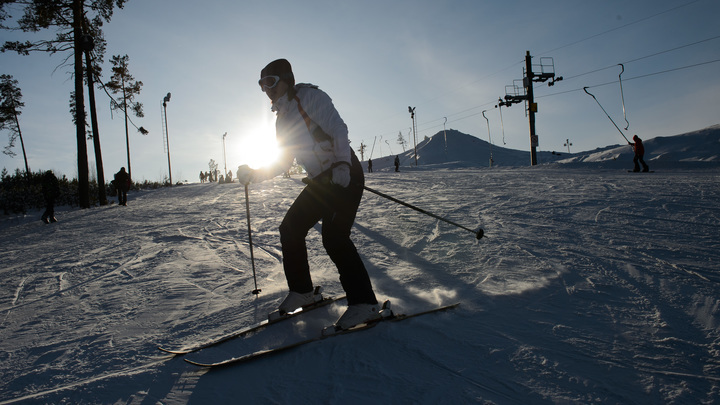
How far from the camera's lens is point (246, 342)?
8.00 feet

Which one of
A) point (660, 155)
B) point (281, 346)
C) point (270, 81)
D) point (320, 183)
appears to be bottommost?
point (281, 346)

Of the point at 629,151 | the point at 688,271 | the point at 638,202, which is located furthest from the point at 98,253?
the point at 629,151

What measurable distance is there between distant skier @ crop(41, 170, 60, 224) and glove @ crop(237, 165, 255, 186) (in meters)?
11.2

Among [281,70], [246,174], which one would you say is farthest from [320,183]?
[281,70]

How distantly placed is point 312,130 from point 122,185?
628 inches

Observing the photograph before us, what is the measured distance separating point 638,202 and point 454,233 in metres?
3.86

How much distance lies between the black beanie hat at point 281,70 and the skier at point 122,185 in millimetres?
15574

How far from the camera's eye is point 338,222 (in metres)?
2.48

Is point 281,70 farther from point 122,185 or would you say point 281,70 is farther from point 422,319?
point 122,185

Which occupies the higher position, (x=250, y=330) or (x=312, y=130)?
(x=312, y=130)

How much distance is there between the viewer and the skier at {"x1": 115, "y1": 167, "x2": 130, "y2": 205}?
1540cm

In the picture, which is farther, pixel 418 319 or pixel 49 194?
pixel 49 194

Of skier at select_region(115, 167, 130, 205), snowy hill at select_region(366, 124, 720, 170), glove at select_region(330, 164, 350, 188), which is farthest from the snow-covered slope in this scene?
snowy hill at select_region(366, 124, 720, 170)

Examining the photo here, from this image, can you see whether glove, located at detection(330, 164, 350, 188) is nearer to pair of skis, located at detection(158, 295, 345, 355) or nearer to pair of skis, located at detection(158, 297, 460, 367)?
pair of skis, located at detection(158, 297, 460, 367)
